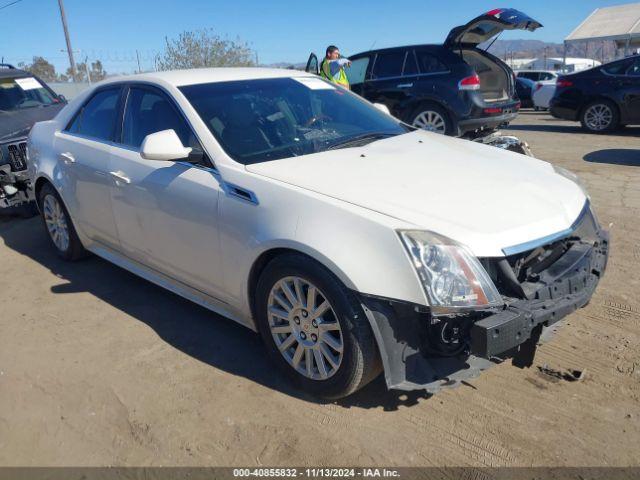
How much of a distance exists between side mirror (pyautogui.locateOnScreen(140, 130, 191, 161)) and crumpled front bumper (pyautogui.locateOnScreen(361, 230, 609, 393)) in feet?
4.78

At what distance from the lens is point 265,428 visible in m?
2.81

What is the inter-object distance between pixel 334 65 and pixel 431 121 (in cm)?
187

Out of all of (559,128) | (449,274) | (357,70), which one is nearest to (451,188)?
(449,274)

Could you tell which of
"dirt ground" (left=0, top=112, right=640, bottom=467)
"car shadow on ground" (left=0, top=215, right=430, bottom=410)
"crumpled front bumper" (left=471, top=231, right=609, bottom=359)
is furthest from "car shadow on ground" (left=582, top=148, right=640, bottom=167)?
"car shadow on ground" (left=0, top=215, right=430, bottom=410)

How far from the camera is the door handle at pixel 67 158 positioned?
4.49m

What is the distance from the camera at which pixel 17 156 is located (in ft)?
21.4

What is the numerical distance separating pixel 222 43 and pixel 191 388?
20.7 metres

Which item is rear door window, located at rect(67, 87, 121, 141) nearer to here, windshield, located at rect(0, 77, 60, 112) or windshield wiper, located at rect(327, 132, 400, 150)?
windshield wiper, located at rect(327, 132, 400, 150)

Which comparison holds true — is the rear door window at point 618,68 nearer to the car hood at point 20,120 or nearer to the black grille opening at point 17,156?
the car hood at point 20,120

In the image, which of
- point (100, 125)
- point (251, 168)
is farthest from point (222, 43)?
point (251, 168)

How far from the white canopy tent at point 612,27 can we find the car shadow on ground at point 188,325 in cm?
2847

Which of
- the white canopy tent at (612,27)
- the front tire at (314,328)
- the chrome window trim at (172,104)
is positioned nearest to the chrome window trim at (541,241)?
the front tire at (314,328)

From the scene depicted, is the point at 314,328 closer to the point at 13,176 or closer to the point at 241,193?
the point at 241,193

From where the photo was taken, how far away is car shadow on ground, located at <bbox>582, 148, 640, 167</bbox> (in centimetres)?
827
